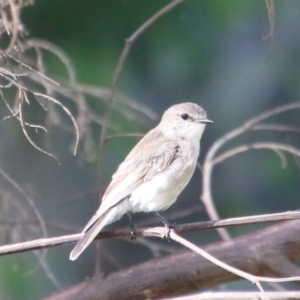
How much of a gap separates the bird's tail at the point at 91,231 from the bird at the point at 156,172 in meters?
0.01

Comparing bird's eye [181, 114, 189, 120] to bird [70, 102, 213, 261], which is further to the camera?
bird's eye [181, 114, 189, 120]

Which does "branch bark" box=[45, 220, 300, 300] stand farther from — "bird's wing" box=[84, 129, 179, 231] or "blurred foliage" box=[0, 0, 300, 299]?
"blurred foliage" box=[0, 0, 300, 299]

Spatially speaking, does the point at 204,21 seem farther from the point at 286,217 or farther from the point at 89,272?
the point at 286,217

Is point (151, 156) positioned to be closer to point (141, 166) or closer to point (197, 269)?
point (141, 166)

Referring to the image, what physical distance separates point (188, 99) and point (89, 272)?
5.16 feet

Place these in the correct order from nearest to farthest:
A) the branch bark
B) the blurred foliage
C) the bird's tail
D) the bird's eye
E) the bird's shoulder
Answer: the bird's tail → the branch bark → the bird's shoulder → the bird's eye → the blurred foliage

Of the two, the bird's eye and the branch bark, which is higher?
the bird's eye

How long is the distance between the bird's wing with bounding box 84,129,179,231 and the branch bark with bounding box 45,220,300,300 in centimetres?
36

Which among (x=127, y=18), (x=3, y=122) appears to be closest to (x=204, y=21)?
(x=127, y=18)

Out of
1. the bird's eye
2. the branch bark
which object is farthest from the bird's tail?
the bird's eye

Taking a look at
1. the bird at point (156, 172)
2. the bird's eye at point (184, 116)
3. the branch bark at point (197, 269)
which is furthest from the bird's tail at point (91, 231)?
the bird's eye at point (184, 116)

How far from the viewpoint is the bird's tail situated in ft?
9.02

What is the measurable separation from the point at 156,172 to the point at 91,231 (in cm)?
67

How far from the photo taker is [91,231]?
2.82 m
